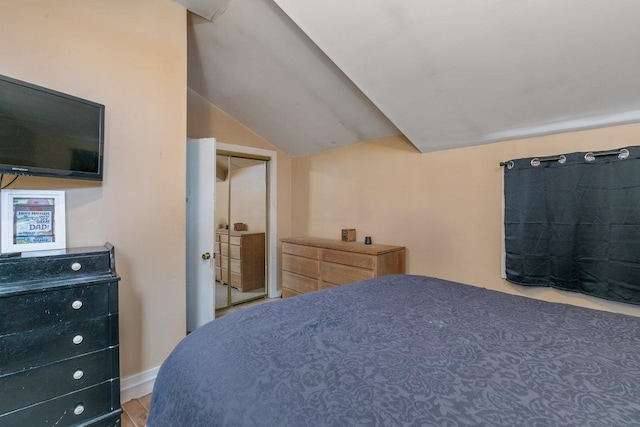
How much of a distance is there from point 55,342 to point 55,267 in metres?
0.35

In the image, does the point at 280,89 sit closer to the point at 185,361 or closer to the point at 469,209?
the point at 469,209

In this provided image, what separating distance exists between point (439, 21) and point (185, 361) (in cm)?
204

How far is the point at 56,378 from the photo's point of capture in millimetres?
1367

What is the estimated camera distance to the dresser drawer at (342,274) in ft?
9.29

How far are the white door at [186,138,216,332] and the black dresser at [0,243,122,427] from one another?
1.08 m

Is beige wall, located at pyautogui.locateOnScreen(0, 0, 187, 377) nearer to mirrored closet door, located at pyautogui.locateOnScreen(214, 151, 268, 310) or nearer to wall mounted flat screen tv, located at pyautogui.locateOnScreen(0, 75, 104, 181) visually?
wall mounted flat screen tv, located at pyautogui.locateOnScreen(0, 75, 104, 181)

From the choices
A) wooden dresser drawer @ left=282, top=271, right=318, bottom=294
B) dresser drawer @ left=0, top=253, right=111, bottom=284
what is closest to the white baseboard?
dresser drawer @ left=0, top=253, right=111, bottom=284

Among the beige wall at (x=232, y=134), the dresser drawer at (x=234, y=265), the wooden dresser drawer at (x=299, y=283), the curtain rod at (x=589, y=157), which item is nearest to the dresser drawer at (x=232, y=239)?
A: the dresser drawer at (x=234, y=265)

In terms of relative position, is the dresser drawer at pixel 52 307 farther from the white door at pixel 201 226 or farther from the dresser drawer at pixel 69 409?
the white door at pixel 201 226

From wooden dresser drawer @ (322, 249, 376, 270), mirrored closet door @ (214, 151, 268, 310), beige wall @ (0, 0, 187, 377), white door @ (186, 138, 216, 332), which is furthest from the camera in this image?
mirrored closet door @ (214, 151, 268, 310)

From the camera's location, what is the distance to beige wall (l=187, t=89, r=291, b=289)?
3.33 m

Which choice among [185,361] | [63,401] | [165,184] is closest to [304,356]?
[185,361]

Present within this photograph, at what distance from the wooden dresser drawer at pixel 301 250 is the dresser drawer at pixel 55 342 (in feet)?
6.75

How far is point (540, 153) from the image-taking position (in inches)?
85.4
